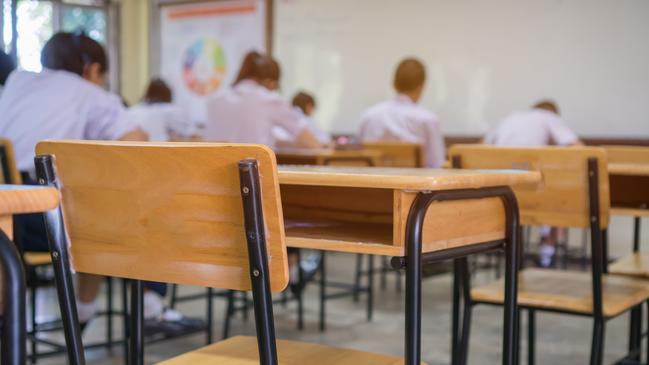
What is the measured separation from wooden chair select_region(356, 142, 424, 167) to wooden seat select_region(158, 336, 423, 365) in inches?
98.3

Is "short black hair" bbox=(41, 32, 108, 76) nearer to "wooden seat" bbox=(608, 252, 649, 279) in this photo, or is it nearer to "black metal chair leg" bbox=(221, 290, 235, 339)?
"black metal chair leg" bbox=(221, 290, 235, 339)

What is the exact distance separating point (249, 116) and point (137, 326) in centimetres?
255

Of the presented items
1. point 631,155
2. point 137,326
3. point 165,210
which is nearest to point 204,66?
point 631,155

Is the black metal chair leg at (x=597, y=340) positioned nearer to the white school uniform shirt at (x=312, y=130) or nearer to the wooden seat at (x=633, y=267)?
the wooden seat at (x=633, y=267)

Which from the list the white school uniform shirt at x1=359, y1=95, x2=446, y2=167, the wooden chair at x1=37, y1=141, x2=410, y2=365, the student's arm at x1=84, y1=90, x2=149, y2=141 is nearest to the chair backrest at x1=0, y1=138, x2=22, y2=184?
the student's arm at x1=84, y1=90, x2=149, y2=141

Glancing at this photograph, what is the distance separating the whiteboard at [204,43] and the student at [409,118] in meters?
2.83

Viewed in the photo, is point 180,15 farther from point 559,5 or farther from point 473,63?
point 559,5

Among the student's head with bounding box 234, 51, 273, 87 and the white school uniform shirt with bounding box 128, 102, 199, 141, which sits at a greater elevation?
the student's head with bounding box 234, 51, 273, 87

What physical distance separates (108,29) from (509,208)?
23.1 feet

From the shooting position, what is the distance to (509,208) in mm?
1710

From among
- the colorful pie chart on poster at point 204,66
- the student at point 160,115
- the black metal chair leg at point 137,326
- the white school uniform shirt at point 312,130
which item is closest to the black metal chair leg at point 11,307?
the black metal chair leg at point 137,326

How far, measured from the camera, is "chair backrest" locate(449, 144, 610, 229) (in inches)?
85.2

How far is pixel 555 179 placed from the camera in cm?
223

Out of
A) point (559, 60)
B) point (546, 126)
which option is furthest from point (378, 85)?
point (546, 126)
